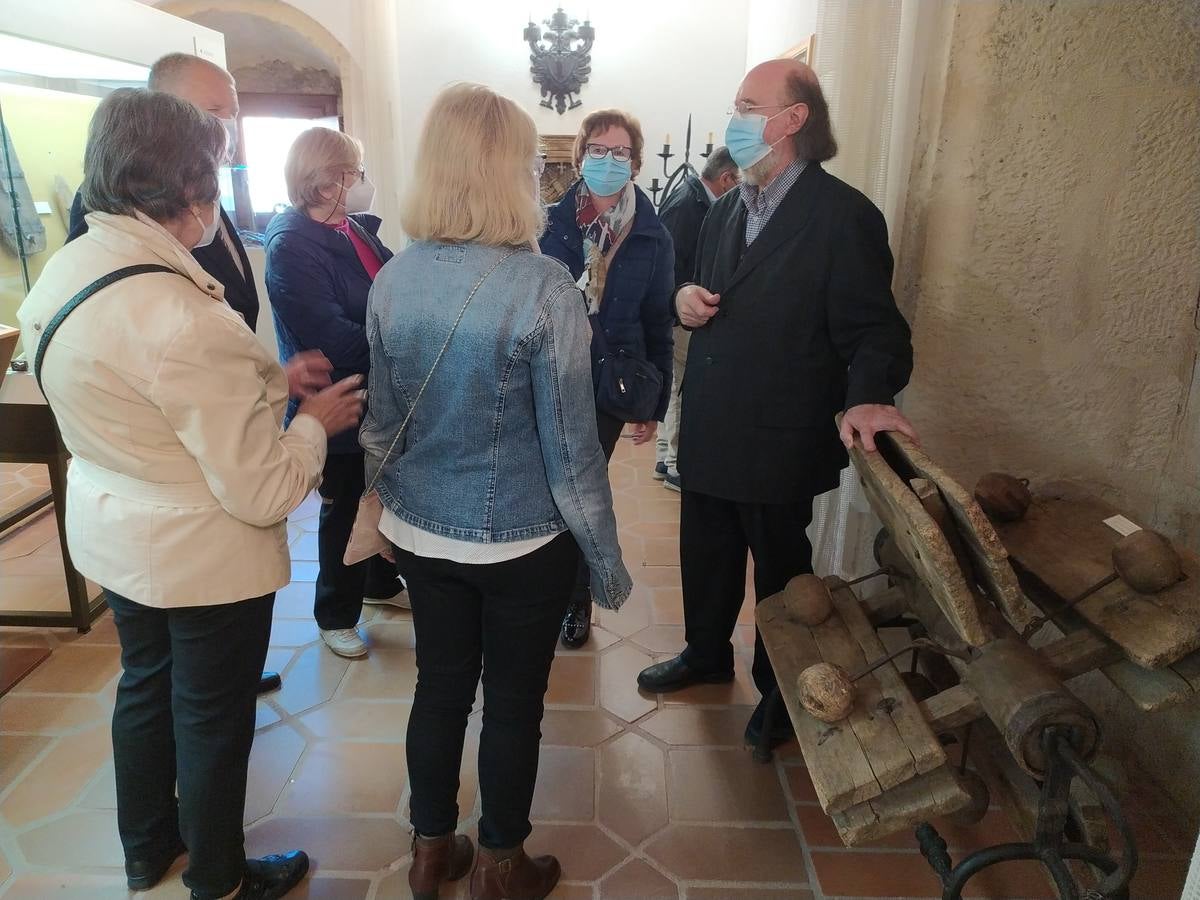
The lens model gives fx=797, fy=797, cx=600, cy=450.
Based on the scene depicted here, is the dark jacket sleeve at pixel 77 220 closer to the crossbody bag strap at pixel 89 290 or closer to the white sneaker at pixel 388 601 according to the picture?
the crossbody bag strap at pixel 89 290

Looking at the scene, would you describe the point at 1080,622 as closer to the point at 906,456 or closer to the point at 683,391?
the point at 906,456

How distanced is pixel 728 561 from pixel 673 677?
502 mm

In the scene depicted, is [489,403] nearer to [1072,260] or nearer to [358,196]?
[358,196]

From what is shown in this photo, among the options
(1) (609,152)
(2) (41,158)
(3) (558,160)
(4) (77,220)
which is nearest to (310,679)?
(4) (77,220)

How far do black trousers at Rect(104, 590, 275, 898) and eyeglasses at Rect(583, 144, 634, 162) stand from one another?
1656 millimetres

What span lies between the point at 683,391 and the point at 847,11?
1322 mm

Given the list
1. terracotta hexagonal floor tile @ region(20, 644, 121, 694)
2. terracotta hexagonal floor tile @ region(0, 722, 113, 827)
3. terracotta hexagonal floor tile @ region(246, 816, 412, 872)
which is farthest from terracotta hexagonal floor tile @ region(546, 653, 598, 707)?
terracotta hexagonal floor tile @ region(20, 644, 121, 694)

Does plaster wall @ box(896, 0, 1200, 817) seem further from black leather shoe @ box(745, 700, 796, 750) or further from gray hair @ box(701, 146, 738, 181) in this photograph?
gray hair @ box(701, 146, 738, 181)

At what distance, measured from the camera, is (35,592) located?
3.39 meters

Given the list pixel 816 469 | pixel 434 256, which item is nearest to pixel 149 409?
pixel 434 256

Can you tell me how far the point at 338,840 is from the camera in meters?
2.08

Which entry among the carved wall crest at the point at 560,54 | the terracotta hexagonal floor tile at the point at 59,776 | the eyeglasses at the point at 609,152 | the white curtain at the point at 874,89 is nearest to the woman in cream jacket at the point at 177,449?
the terracotta hexagonal floor tile at the point at 59,776

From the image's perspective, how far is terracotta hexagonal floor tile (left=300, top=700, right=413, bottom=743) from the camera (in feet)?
8.16

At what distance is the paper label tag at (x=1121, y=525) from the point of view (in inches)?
70.6
